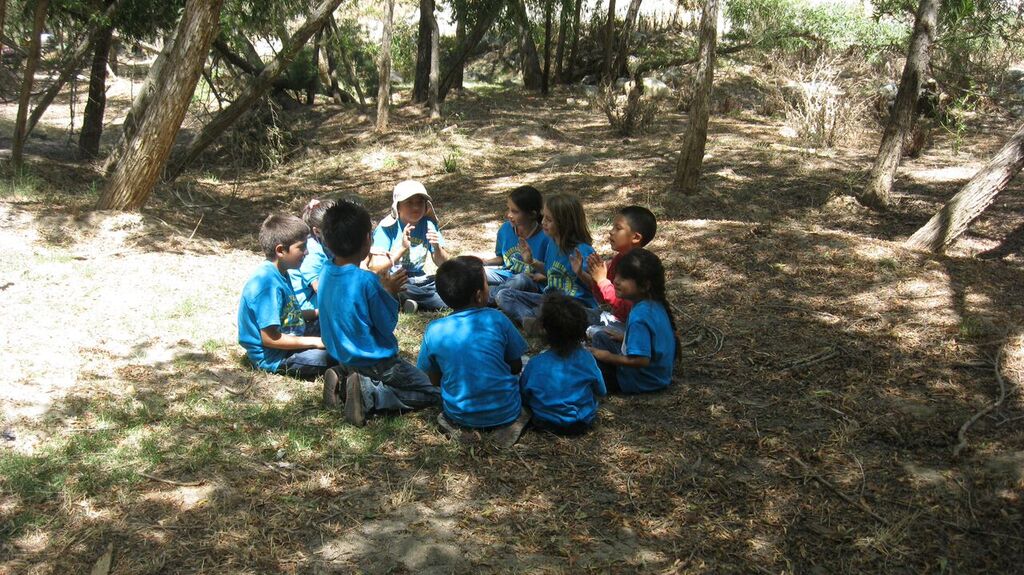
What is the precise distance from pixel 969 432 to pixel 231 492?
319 centimetres

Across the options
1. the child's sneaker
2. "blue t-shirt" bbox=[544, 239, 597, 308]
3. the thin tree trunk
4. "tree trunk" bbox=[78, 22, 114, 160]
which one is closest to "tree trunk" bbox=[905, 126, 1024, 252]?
"blue t-shirt" bbox=[544, 239, 597, 308]

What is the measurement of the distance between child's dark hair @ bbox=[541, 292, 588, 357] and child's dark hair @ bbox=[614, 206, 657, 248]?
117 cm

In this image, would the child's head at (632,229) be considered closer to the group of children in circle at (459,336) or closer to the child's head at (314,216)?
the group of children in circle at (459,336)

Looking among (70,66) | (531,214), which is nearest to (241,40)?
(70,66)

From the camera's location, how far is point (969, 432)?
3424 mm

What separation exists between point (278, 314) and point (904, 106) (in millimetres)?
6803

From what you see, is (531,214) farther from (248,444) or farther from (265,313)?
Answer: (248,444)

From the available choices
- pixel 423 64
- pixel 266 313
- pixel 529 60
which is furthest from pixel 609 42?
pixel 266 313

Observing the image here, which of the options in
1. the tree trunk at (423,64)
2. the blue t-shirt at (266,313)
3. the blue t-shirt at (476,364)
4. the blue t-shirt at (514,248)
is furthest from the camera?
the tree trunk at (423,64)

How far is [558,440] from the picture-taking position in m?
3.56

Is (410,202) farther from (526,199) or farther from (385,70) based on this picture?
(385,70)

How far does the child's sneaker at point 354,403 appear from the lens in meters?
3.65

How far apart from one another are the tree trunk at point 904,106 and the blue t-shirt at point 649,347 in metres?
5.44

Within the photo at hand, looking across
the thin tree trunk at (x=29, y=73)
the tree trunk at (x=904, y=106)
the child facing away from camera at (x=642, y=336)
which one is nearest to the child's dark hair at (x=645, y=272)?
the child facing away from camera at (x=642, y=336)
